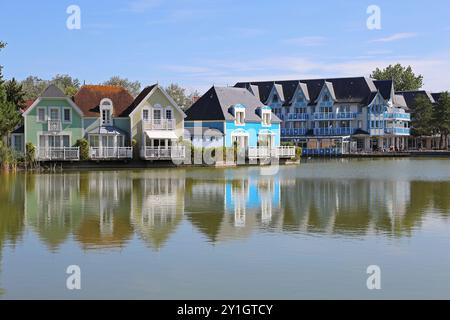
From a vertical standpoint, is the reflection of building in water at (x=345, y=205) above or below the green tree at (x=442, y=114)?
below

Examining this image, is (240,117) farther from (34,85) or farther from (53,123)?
(34,85)

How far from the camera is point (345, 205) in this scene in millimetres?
23109

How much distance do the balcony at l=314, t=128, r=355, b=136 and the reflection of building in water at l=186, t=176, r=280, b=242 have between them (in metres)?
59.6

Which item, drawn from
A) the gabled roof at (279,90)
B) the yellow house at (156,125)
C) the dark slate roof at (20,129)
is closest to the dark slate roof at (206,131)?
the yellow house at (156,125)

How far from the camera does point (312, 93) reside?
317 feet

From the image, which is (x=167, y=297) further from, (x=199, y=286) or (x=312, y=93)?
(x=312, y=93)

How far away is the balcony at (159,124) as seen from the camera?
53594 mm

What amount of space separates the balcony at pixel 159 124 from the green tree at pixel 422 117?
5379cm

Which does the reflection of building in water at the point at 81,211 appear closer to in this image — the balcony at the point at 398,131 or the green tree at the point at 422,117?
the balcony at the point at 398,131

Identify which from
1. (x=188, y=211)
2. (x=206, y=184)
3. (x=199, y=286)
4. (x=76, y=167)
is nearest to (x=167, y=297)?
(x=199, y=286)

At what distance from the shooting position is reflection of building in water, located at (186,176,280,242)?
58.2ft

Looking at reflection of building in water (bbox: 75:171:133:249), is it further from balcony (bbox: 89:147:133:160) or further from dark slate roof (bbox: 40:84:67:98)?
dark slate roof (bbox: 40:84:67:98)

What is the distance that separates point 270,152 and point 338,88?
1559 inches

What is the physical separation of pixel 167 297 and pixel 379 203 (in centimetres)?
1418
